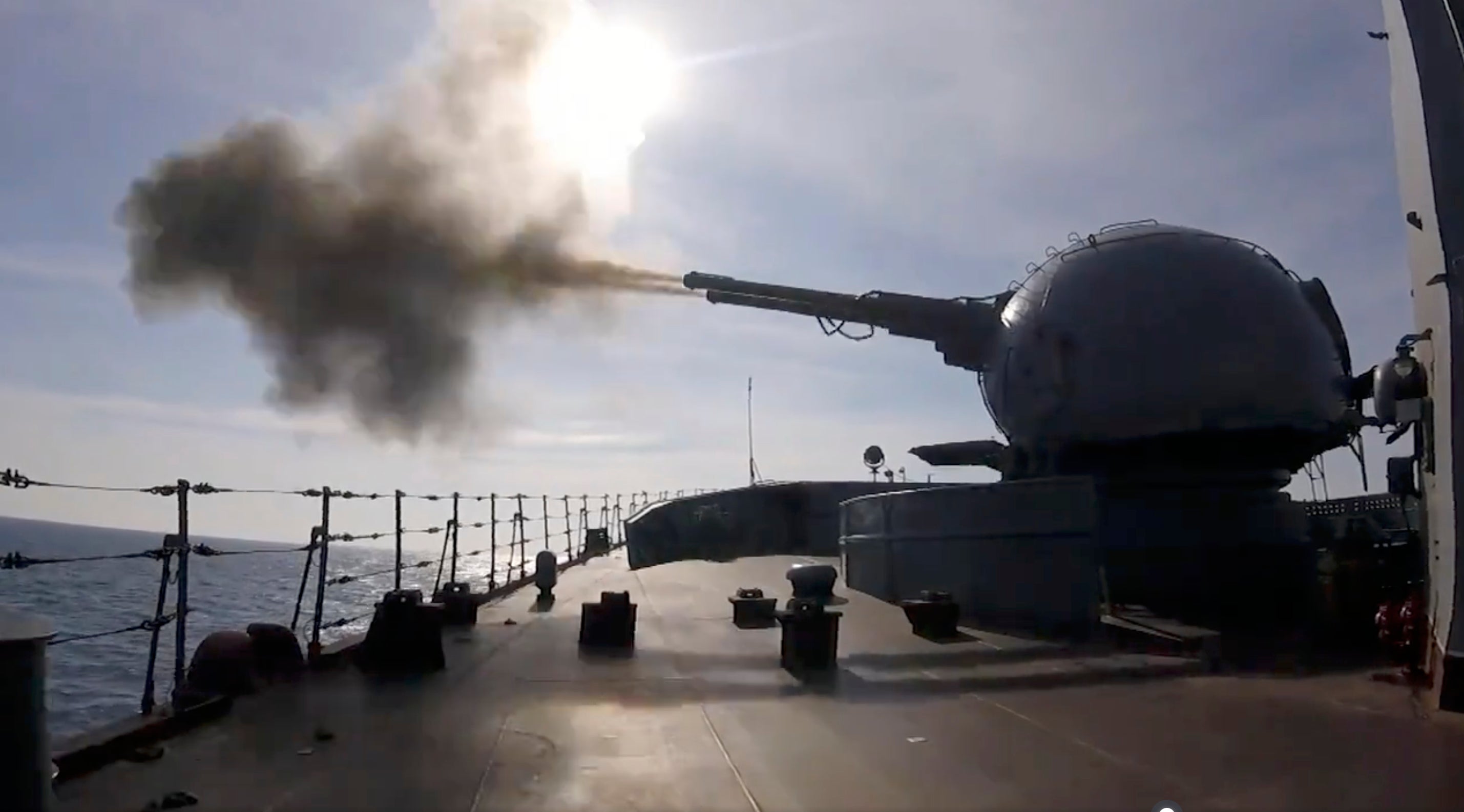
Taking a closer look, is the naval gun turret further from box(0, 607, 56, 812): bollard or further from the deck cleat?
box(0, 607, 56, 812): bollard

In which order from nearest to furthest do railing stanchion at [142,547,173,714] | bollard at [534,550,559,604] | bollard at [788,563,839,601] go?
railing stanchion at [142,547,173,714], bollard at [788,563,839,601], bollard at [534,550,559,604]

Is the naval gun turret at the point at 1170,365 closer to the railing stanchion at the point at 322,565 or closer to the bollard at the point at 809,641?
the bollard at the point at 809,641

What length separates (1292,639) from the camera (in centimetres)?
1092

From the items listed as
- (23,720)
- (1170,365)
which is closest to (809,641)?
(23,720)

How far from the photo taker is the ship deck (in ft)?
15.0

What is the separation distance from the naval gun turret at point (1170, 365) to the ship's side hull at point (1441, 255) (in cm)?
626

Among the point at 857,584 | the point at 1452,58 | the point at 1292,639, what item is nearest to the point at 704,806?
the point at 1452,58

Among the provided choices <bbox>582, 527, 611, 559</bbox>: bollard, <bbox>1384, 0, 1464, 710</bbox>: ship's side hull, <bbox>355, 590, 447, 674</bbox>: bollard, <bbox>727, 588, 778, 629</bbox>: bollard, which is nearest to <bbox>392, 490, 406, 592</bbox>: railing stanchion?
<bbox>355, 590, 447, 674</bbox>: bollard

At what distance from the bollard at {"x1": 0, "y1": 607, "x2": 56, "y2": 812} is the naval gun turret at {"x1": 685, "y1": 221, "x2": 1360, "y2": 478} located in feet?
39.9

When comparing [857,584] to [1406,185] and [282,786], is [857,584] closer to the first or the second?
[1406,185]

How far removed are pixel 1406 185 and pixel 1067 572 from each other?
5.05 metres

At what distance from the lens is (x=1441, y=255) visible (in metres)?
6.47

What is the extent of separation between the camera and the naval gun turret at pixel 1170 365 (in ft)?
44.1

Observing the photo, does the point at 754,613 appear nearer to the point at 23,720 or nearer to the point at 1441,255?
the point at 1441,255
